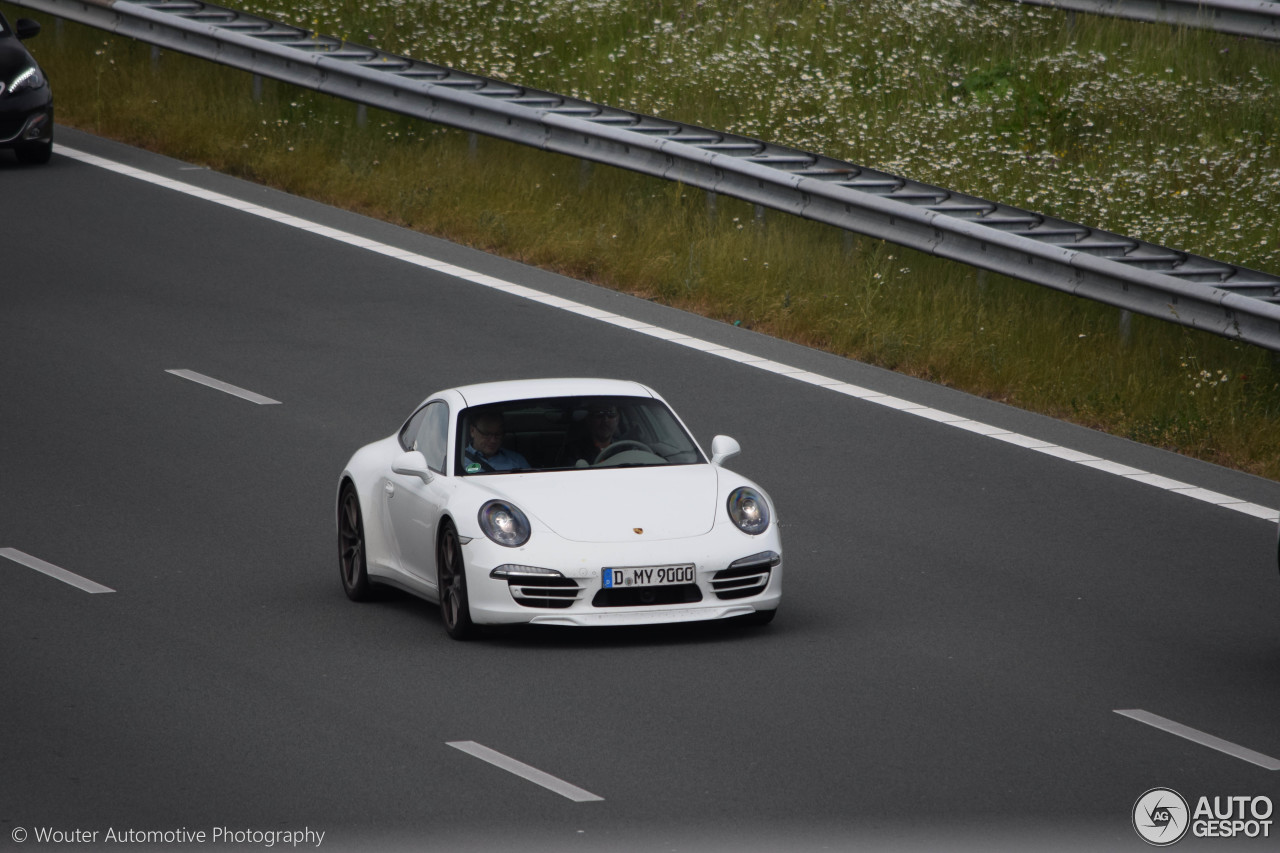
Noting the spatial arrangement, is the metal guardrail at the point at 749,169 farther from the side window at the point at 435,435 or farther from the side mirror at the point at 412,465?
the side mirror at the point at 412,465

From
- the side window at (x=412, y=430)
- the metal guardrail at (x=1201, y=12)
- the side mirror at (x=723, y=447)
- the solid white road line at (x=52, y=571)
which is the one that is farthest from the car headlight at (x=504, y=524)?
the metal guardrail at (x=1201, y=12)

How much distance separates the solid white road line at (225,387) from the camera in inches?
615

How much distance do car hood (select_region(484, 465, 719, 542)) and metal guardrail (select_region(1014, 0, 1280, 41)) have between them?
13827 millimetres

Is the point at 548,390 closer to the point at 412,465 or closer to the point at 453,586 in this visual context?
the point at 412,465

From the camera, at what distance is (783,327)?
1786 centimetres

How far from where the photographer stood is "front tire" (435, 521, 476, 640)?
10484mm

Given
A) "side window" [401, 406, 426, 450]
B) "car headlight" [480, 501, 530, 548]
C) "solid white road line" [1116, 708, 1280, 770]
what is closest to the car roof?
"side window" [401, 406, 426, 450]

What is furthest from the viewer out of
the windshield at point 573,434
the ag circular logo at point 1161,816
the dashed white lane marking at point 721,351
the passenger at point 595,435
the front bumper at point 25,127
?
the front bumper at point 25,127

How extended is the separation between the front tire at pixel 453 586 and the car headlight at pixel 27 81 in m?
13.3

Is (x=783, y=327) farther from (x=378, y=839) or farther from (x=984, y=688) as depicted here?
(x=378, y=839)

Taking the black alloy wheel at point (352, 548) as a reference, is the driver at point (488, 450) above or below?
above

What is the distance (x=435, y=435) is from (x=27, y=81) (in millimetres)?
12681

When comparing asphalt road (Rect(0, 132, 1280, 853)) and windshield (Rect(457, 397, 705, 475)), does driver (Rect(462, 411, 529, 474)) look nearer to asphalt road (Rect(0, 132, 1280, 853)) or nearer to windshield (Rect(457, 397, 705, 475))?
windshield (Rect(457, 397, 705, 475))

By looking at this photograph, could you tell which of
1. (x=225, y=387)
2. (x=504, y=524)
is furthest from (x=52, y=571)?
(x=225, y=387)
